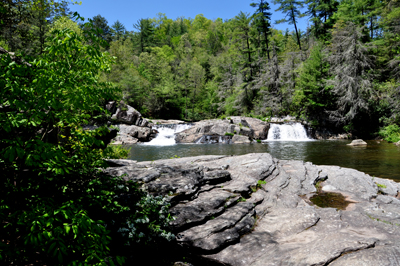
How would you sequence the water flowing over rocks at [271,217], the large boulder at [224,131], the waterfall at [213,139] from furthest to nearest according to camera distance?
the large boulder at [224,131] < the waterfall at [213,139] < the water flowing over rocks at [271,217]

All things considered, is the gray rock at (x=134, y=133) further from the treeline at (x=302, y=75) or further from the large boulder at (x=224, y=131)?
the treeline at (x=302, y=75)

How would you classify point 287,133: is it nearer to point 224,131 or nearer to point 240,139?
point 240,139

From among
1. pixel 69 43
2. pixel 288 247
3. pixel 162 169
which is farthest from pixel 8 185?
pixel 288 247

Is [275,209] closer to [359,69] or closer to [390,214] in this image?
[390,214]

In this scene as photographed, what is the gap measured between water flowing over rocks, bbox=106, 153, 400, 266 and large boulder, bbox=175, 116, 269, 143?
17926 millimetres

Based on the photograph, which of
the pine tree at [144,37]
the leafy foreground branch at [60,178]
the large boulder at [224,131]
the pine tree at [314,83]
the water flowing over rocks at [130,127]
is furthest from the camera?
the pine tree at [144,37]

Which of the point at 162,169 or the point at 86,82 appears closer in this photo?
the point at 86,82

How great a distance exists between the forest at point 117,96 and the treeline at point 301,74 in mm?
175

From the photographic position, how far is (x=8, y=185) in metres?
2.82

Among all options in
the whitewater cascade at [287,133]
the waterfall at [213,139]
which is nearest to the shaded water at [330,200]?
the waterfall at [213,139]

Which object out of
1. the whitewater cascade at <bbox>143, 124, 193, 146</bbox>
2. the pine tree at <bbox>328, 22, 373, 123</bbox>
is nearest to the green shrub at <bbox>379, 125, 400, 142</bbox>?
the pine tree at <bbox>328, 22, 373, 123</bbox>

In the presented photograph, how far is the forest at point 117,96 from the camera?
239cm

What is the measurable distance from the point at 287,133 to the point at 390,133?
10.1 meters

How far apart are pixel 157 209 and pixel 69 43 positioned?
3.43 metres
